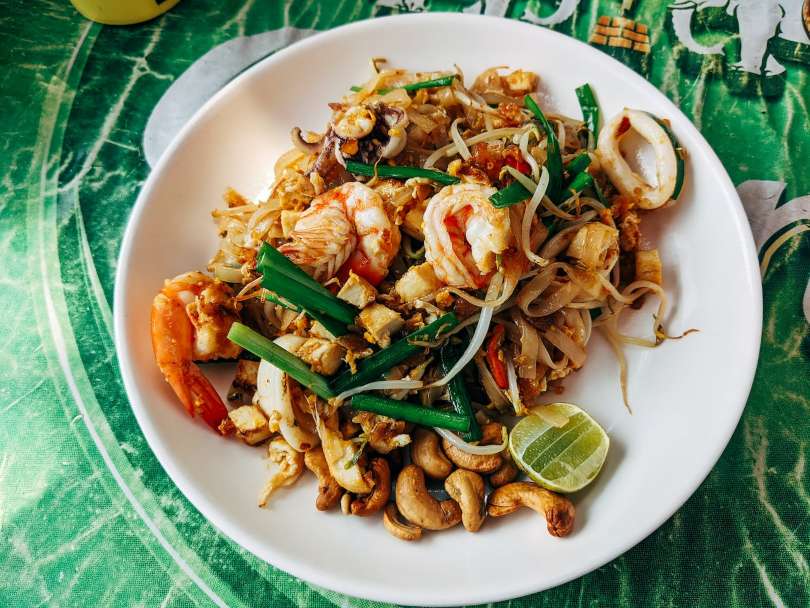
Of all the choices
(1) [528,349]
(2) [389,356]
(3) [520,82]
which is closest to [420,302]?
(2) [389,356]

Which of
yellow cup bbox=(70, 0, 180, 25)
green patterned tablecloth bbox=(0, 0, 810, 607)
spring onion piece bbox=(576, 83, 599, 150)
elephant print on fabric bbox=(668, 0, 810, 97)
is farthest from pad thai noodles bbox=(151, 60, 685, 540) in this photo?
yellow cup bbox=(70, 0, 180, 25)

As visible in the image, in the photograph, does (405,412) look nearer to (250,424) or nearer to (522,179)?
(250,424)

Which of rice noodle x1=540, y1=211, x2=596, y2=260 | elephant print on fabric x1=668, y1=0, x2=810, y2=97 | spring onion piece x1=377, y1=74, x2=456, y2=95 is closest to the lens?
rice noodle x1=540, y1=211, x2=596, y2=260

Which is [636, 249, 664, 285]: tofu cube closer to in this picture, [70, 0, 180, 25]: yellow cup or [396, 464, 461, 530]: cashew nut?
[396, 464, 461, 530]: cashew nut

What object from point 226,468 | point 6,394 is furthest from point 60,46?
point 226,468

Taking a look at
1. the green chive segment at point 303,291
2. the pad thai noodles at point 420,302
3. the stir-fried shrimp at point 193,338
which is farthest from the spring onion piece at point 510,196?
the stir-fried shrimp at point 193,338

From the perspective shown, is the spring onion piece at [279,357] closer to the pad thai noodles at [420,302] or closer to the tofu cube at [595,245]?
the pad thai noodles at [420,302]
